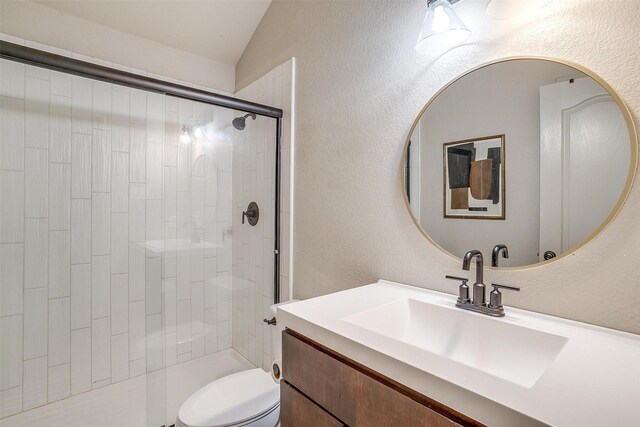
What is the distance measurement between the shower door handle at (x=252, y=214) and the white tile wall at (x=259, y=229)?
0.09 ft

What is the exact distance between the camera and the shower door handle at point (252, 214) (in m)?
2.01

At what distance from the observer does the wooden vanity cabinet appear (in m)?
0.60

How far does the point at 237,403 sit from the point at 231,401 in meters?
0.03

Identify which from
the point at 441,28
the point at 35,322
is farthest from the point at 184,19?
the point at 35,322

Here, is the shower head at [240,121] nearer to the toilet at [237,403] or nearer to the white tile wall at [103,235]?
the white tile wall at [103,235]

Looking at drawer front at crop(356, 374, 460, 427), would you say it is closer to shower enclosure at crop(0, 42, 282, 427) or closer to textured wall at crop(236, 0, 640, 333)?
textured wall at crop(236, 0, 640, 333)

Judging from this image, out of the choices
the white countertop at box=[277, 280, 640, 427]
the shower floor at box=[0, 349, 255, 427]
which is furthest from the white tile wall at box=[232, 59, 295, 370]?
the white countertop at box=[277, 280, 640, 427]

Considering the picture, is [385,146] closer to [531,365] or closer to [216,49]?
[531,365]

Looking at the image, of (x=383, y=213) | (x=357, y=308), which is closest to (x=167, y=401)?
(x=357, y=308)

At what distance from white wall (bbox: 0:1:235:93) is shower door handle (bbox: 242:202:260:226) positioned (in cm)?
104

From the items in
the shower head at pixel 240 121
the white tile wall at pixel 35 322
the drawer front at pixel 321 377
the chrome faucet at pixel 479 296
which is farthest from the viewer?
the shower head at pixel 240 121

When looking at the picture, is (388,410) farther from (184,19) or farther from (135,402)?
(184,19)

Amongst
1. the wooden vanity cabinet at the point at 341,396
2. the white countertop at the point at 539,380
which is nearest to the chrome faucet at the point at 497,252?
the white countertop at the point at 539,380

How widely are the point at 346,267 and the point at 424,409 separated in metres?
0.92
